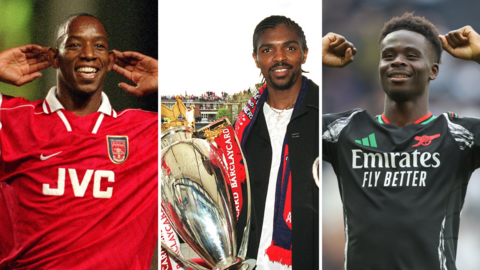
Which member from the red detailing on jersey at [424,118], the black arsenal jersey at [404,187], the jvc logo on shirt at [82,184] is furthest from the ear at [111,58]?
the red detailing on jersey at [424,118]

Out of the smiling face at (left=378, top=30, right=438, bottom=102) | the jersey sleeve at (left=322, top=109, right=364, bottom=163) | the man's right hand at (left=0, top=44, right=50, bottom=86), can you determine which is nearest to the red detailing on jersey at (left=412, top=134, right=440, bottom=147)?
the smiling face at (left=378, top=30, right=438, bottom=102)

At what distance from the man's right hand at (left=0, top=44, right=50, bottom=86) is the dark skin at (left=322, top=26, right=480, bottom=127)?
1803mm

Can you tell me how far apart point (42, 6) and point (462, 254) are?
2.54 meters

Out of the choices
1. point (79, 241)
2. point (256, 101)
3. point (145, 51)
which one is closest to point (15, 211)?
point (79, 241)

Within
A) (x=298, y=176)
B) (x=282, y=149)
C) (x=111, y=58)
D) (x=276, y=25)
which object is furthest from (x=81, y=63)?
(x=298, y=176)

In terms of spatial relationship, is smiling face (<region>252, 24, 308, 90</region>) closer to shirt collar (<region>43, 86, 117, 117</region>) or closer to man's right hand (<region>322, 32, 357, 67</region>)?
man's right hand (<region>322, 32, 357, 67</region>)

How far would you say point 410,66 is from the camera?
205 cm

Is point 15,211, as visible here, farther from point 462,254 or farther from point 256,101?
point 462,254

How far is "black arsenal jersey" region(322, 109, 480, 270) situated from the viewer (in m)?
1.99

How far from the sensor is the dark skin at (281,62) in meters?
2.13

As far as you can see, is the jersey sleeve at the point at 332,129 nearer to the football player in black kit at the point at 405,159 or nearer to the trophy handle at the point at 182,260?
the football player in black kit at the point at 405,159

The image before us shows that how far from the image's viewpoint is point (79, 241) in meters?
2.05

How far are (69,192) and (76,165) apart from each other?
0.46ft

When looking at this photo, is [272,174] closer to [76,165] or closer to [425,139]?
[425,139]
